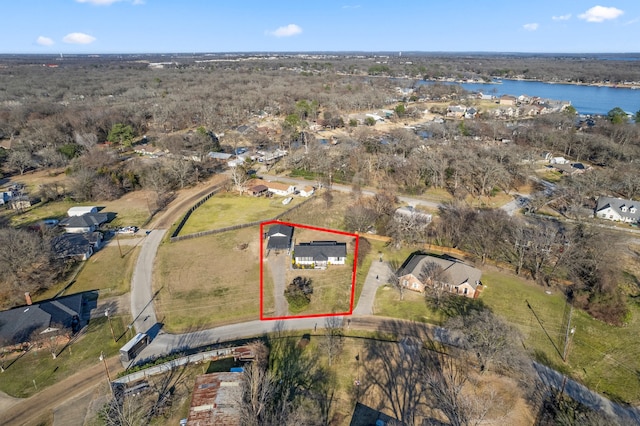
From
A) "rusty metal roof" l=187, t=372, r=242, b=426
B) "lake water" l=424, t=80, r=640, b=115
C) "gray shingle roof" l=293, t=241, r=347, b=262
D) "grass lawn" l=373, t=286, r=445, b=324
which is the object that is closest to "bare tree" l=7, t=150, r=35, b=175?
"gray shingle roof" l=293, t=241, r=347, b=262

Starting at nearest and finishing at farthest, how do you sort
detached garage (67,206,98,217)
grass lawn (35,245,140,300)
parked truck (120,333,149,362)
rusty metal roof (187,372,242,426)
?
rusty metal roof (187,372,242,426), parked truck (120,333,149,362), grass lawn (35,245,140,300), detached garage (67,206,98,217)

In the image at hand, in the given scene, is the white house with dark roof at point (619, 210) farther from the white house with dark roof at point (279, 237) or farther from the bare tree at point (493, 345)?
the white house with dark roof at point (279, 237)

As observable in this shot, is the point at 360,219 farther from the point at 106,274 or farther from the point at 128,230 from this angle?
the point at 128,230

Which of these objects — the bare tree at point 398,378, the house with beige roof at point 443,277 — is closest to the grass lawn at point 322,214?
the house with beige roof at point 443,277

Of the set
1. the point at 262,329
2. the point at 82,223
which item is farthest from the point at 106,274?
the point at 262,329

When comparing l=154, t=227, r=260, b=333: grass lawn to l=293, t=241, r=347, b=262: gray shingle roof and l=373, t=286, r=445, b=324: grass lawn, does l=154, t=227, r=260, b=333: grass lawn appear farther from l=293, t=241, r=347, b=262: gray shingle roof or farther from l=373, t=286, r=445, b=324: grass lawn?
l=373, t=286, r=445, b=324: grass lawn
